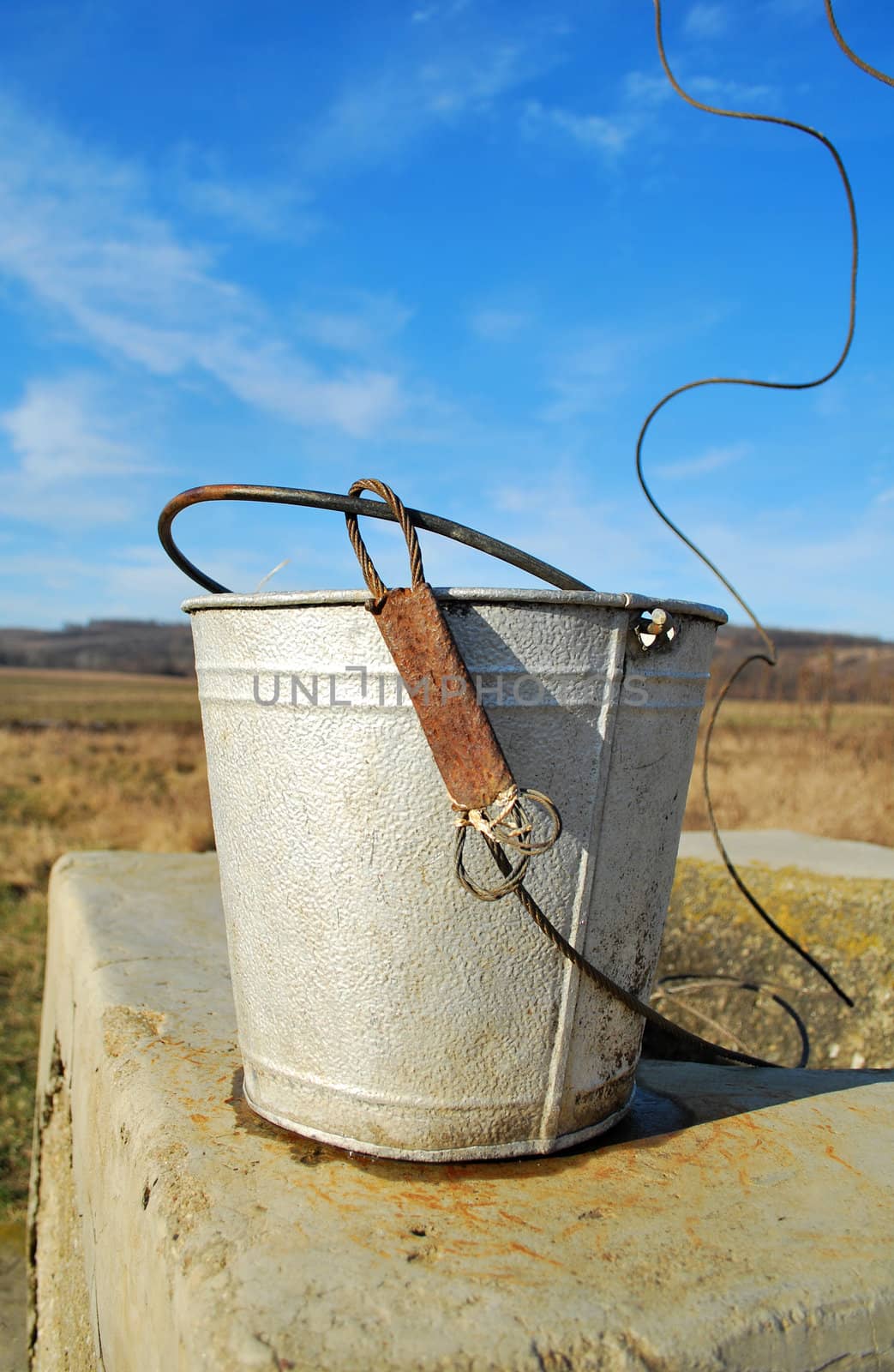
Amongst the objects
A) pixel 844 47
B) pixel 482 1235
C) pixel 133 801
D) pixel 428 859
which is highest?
pixel 844 47

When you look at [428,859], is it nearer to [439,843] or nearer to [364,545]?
[439,843]

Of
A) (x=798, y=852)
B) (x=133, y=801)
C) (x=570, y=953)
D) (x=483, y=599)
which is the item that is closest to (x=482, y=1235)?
(x=570, y=953)

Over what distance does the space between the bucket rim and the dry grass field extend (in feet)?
8.37

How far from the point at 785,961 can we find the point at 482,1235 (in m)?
2.61

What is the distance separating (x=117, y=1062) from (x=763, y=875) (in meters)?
2.54

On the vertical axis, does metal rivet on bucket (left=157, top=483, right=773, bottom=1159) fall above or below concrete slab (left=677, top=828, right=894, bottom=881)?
above

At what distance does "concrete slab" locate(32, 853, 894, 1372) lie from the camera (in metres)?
1.08

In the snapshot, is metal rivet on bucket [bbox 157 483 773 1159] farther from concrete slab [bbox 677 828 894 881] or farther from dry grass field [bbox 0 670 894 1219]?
concrete slab [bbox 677 828 894 881]

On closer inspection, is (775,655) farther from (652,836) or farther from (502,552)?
(502,552)

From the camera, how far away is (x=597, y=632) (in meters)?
1.38

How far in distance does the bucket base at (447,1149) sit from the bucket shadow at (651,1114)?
0.01 m

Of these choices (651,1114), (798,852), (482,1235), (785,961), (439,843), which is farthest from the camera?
(798,852)

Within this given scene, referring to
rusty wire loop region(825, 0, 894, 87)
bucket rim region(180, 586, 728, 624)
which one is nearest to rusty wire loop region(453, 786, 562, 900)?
bucket rim region(180, 586, 728, 624)

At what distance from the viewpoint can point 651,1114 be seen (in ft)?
5.69
